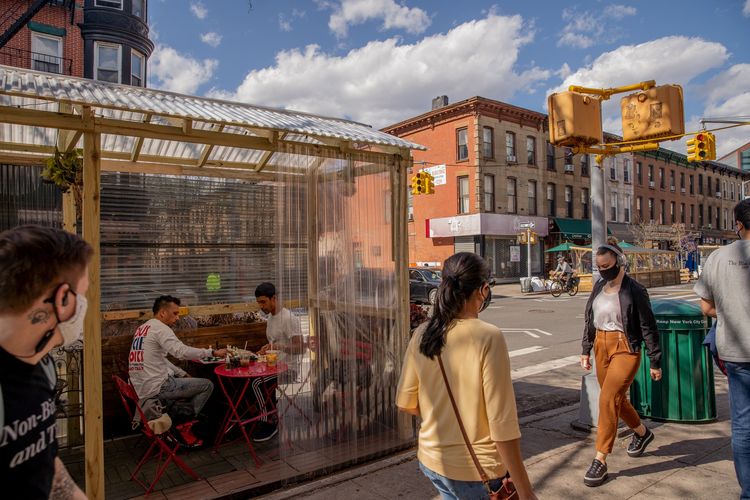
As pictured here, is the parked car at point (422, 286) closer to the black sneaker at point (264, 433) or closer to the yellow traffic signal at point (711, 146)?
the yellow traffic signal at point (711, 146)

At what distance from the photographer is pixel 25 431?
1388 millimetres

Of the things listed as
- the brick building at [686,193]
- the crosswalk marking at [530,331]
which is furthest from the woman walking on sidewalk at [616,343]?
the brick building at [686,193]

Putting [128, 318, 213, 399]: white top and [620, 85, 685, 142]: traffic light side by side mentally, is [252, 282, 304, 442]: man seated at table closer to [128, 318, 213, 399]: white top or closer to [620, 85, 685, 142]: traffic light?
[128, 318, 213, 399]: white top

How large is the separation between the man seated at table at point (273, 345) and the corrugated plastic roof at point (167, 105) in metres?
1.57

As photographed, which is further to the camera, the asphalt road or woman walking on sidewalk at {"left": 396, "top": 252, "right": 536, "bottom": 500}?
the asphalt road

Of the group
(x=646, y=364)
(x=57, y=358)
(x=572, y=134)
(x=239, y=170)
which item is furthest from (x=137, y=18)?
(x=646, y=364)

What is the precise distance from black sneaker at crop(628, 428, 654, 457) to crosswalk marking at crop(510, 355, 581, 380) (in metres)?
3.34

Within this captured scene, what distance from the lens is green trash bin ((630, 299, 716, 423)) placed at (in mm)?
5145

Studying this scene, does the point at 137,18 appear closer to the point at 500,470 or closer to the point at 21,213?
the point at 21,213

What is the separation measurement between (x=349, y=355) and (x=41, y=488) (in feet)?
11.2

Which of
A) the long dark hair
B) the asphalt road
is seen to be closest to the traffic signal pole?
the asphalt road

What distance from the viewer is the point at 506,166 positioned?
30.8m

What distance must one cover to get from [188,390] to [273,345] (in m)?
1.19

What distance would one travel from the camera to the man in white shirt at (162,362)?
4.63m
